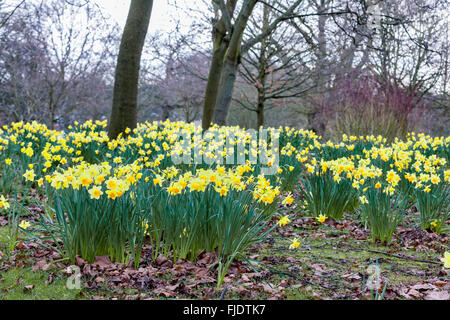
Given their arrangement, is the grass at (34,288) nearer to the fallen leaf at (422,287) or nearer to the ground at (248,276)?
the ground at (248,276)

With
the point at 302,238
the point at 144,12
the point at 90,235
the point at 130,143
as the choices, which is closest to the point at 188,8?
the point at 144,12

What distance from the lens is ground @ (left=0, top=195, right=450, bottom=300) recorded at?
2.38 meters

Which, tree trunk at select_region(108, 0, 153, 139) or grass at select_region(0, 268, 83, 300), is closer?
grass at select_region(0, 268, 83, 300)

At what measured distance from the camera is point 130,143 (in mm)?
6008

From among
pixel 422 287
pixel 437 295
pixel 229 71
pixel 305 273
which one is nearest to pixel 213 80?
pixel 229 71

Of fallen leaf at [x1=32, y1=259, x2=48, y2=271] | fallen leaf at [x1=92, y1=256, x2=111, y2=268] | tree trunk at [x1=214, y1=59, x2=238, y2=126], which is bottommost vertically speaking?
fallen leaf at [x1=32, y1=259, x2=48, y2=271]

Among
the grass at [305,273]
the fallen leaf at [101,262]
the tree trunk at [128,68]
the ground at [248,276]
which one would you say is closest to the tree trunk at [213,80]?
the tree trunk at [128,68]

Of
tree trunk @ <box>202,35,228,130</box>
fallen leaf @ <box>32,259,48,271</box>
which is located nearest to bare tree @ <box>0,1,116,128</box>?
tree trunk @ <box>202,35,228,130</box>

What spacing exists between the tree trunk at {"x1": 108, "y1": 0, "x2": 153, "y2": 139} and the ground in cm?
418

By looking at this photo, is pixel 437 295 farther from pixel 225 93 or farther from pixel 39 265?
pixel 225 93

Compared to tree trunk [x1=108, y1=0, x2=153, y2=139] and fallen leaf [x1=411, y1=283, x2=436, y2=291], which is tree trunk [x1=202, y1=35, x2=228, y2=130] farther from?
fallen leaf [x1=411, y1=283, x2=436, y2=291]

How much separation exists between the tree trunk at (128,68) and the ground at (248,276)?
4180mm

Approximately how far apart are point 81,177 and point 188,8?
9.65 meters
